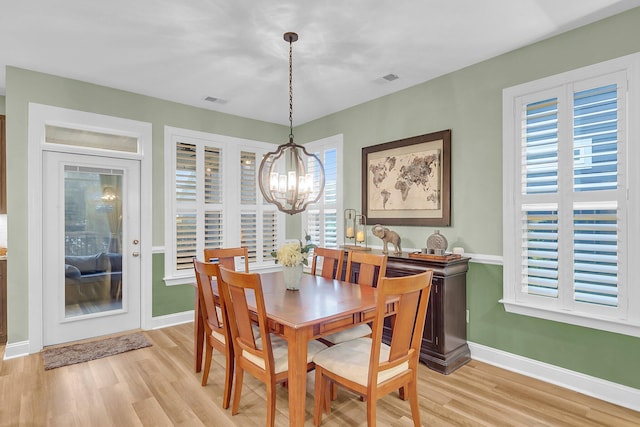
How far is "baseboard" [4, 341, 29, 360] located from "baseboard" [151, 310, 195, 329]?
1.20 m

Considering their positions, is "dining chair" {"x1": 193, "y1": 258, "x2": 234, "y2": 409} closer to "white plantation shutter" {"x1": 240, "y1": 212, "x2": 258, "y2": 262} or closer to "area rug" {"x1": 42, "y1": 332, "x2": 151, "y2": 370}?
"area rug" {"x1": 42, "y1": 332, "x2": 151, "y2": 370}

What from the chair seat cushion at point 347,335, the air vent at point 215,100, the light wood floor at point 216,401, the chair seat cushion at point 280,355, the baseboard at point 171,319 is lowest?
the light wood floor at point 216,401

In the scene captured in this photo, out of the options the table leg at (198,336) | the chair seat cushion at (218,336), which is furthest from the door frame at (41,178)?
the chair seat cushion at (218,336)

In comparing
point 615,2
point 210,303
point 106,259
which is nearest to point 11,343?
point 106,259

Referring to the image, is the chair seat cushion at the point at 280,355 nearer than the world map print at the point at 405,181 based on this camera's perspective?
Yes

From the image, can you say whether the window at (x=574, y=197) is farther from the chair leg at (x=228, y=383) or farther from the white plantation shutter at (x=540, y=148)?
the chair leg at (x=228, y=383)

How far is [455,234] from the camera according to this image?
11.7 feet

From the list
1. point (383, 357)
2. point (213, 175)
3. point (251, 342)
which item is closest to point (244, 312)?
point (251, 342)

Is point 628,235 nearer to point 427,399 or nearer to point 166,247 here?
point 427,399

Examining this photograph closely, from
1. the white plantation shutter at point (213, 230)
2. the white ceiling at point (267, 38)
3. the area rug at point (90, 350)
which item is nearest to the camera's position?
the white ceiling at point (267, 38)

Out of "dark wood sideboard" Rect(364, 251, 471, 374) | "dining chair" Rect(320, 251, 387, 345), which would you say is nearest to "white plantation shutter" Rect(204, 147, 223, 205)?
"dining chair" Rect(320, 251, 387, 345)

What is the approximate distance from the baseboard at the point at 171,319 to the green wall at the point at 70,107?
63mm

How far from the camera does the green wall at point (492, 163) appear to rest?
263cm

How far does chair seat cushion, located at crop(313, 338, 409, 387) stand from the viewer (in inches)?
80.3
